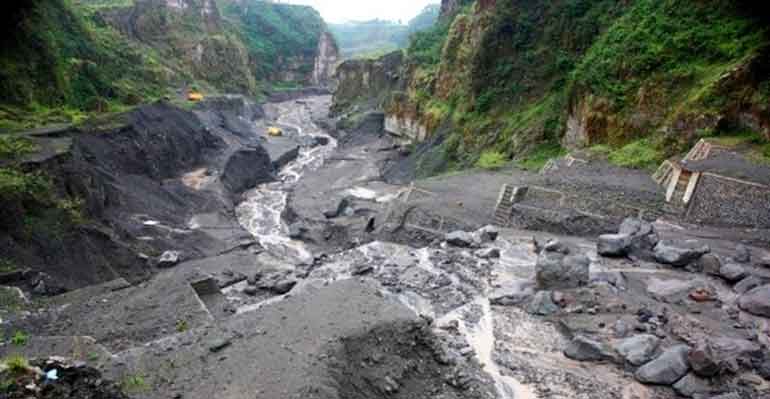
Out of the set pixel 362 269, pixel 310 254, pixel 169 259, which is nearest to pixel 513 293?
pixel 362 269

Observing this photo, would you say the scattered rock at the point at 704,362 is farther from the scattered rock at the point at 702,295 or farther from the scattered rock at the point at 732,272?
the scattered rock at the point at 732,272

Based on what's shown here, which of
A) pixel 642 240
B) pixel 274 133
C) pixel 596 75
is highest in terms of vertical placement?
pixel 596 75

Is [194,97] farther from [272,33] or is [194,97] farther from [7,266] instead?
[272,33]

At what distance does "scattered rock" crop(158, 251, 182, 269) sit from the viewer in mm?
20661

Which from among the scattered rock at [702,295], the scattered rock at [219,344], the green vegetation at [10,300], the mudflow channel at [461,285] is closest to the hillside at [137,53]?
the green vegetation at [10,300]

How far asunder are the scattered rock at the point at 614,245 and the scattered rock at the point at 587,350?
518 cm

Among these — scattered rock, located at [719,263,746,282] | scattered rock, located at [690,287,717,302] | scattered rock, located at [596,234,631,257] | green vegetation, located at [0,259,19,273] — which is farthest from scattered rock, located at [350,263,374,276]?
green vegetation, located at [0,259,19,273]

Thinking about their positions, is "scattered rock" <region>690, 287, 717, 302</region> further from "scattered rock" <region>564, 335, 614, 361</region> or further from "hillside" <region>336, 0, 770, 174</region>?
"hillside" <region>336, 0, 770, 174</region>

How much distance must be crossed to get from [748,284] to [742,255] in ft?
5.37

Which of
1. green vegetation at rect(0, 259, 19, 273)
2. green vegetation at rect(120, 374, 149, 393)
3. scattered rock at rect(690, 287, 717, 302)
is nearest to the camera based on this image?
green vegetation at rect(120, 374, 149, 393)

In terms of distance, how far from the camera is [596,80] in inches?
976

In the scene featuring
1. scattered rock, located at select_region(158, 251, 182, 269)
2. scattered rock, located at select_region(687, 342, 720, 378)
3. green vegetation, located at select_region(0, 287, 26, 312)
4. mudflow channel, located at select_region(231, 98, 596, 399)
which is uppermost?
scattered rock, located at select_region(687, 342, 720, 378)

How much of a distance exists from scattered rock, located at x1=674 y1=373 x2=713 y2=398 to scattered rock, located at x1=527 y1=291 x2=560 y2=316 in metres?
3.44

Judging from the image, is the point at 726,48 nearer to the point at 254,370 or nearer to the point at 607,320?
the point at 607,320
